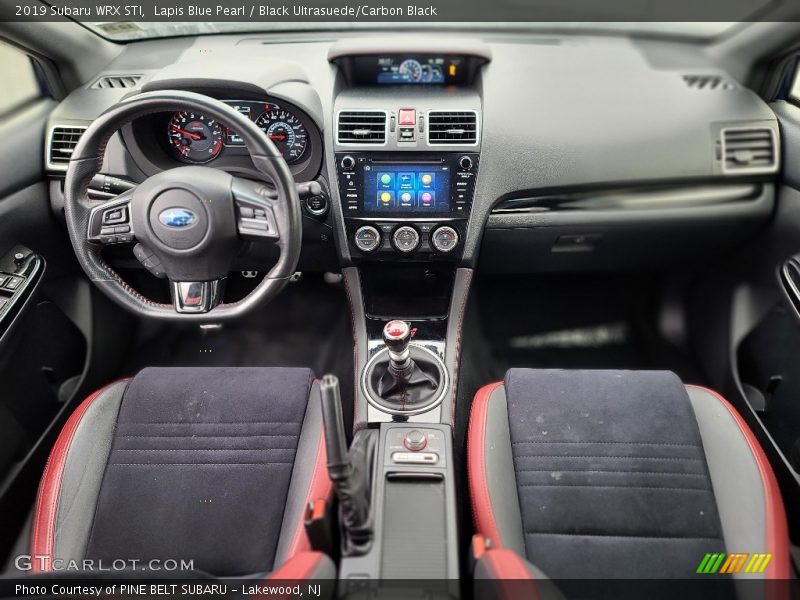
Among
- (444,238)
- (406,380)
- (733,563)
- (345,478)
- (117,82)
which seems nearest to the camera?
(345,478)

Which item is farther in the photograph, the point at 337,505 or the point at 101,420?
the point at 101,420

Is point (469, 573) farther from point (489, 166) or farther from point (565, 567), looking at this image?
point (489, 166)

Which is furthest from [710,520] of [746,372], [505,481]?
[746,372]

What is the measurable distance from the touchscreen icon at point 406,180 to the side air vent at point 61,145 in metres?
1.08

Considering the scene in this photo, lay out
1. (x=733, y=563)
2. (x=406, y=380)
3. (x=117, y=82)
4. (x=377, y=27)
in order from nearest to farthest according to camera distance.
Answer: (x=733, y=563) < (x=406, y=380) < (x=117, y=82) < (x=377, y=27)

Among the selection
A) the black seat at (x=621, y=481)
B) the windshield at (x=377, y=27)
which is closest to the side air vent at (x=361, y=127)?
the windshield at (x=377, y=27)

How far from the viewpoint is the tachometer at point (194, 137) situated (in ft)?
5.74

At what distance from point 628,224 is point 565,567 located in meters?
1.21

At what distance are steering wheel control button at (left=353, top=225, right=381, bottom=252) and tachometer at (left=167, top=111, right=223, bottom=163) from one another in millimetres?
531

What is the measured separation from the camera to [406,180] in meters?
1.74

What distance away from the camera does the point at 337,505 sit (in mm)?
1215

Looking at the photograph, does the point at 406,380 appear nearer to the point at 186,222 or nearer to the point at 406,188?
the point at 406,188

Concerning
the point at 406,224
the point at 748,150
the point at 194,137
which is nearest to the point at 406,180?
the point at 406,224

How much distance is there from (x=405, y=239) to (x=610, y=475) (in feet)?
2.99
